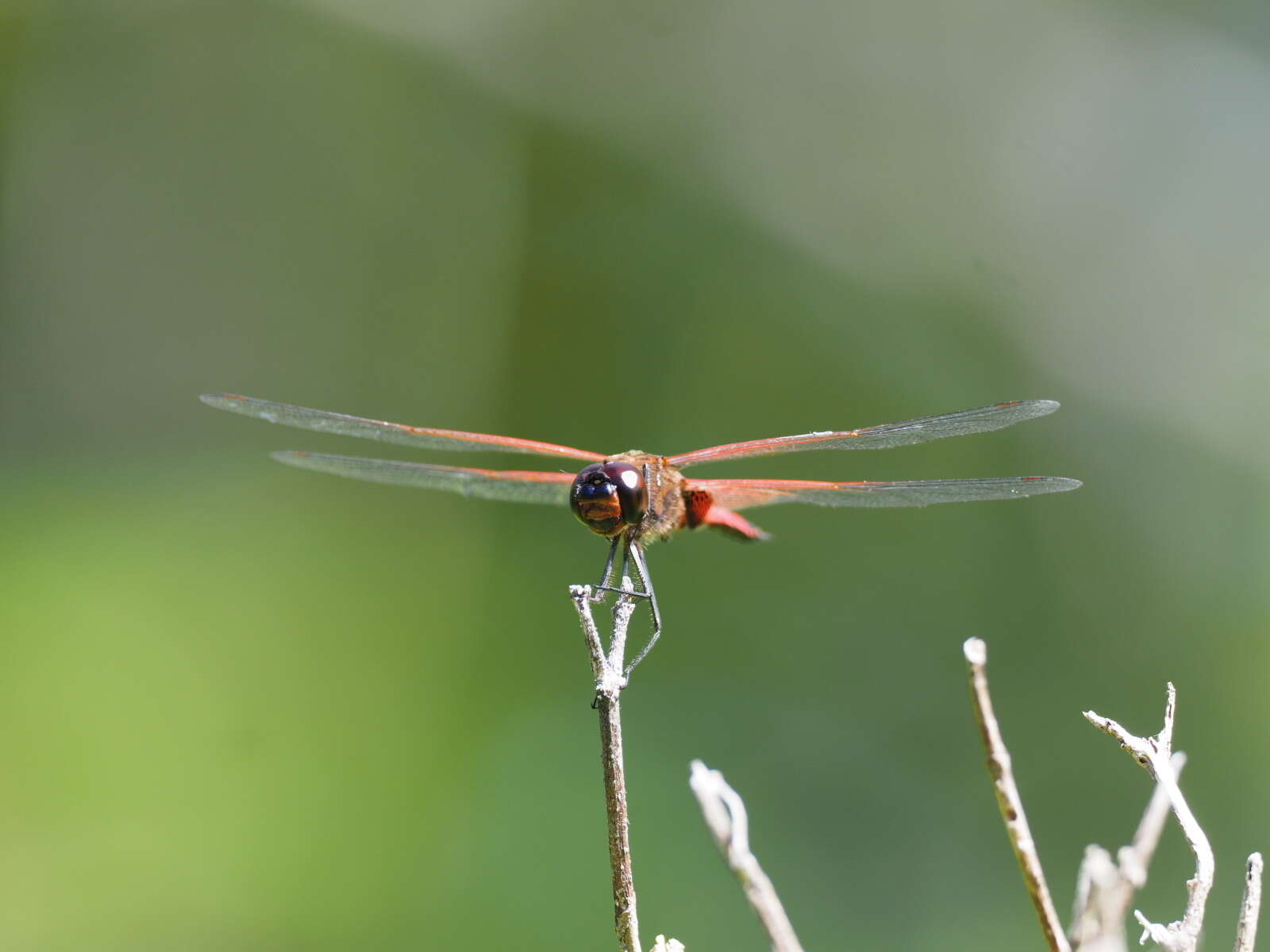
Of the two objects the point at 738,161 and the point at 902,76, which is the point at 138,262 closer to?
the point at 738,161

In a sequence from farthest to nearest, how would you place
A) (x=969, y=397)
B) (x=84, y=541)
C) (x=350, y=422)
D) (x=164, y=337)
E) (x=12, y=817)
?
(x=164, y=337)
(x=969, y=397)
(x=84, y=541)
(x=12, y=817)
(x=350, y=422)

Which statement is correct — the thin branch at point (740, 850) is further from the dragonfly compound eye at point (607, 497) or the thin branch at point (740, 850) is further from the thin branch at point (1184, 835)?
the dragonfly compound eye at point (607, 497)

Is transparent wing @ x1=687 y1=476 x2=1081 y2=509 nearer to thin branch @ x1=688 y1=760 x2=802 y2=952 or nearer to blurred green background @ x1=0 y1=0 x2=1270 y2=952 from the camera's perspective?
thin branch @ x1=688 y1=760 x2=802 y2=952

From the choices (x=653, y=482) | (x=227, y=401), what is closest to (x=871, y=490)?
(x=653, y=482)

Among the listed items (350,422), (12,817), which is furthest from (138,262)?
(350,422)

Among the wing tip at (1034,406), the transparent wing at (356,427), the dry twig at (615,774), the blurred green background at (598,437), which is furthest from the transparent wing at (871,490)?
the blurred green background at (598,437)

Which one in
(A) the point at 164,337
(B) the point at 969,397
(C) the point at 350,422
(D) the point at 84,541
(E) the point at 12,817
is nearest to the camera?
(C) the point at 350,422

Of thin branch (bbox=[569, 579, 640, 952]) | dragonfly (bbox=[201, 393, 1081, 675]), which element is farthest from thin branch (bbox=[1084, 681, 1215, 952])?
dragonfly (bbox=[201, 393, 1081, 675])
